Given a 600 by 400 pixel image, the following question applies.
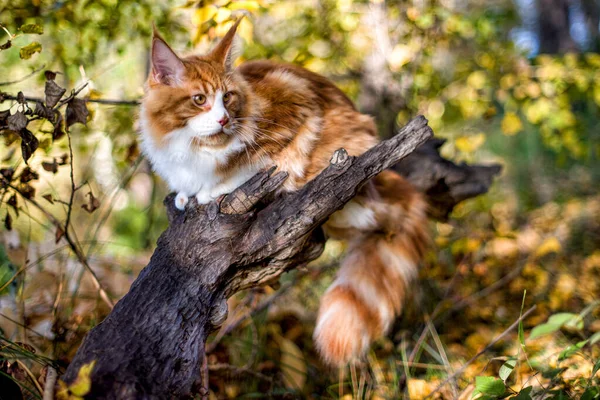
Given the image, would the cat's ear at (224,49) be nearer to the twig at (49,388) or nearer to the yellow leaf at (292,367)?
the twig at (49,388)

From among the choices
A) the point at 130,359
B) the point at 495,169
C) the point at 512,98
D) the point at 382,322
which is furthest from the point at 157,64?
the point at 512,98

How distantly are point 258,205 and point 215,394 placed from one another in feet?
3.77

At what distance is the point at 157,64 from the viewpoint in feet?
5.94

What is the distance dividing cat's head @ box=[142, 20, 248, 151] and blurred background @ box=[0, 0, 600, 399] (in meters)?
0.29

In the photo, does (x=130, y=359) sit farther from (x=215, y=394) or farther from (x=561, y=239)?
(x=561, y=239)

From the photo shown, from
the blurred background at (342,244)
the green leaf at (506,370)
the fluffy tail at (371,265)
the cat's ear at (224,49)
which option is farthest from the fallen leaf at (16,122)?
the green leaf at (506,370)

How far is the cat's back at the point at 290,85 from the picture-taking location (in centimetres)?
201

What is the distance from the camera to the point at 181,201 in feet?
6.52

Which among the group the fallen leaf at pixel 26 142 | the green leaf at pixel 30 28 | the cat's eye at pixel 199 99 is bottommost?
the cat's eye at pixel 199 99

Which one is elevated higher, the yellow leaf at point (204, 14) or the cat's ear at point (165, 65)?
the yellow leaf at point (204, 14)

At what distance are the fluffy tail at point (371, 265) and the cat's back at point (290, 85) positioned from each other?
1.45 ft

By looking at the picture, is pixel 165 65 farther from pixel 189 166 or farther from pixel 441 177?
pixel 441 177

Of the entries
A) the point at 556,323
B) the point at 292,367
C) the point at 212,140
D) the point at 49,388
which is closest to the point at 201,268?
the point at 212,140

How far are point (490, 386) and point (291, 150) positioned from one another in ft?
3.77
